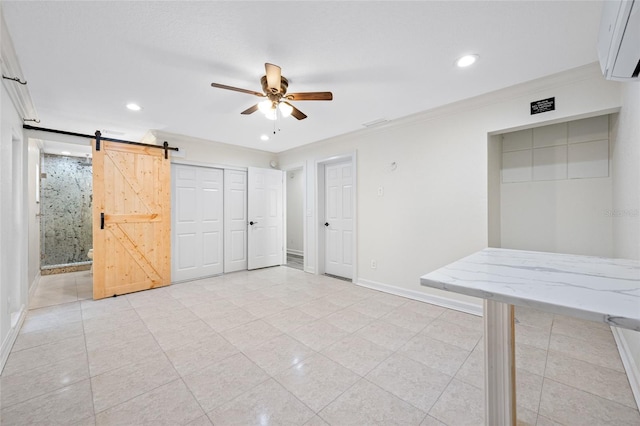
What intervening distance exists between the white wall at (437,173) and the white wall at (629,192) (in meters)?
0.32

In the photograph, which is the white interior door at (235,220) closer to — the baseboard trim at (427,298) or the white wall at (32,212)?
the baseboard trim at (427,298)

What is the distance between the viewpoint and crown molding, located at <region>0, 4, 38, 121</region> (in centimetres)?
184

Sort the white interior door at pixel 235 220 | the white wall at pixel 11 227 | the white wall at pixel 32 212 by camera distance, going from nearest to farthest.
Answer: the white wall at pixel 11 227 < the white wall at pixel 32 212 < the white interior door at pixel 235 220

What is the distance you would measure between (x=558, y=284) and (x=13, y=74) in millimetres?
4082

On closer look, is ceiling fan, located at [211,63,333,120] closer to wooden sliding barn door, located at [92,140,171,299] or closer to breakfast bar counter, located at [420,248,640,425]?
breakfast bar counter, located at [420,248,640,425]

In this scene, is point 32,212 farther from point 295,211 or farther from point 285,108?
point 295,211

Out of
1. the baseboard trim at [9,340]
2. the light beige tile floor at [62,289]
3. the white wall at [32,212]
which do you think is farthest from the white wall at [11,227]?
the white wall at [32,212]

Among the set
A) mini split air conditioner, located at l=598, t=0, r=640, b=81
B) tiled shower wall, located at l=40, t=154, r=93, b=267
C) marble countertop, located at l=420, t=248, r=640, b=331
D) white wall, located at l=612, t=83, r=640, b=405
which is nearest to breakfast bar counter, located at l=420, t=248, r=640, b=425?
marble countertop, located at l=420, t=248, r=640, b=331

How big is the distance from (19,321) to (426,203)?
15.4 ft

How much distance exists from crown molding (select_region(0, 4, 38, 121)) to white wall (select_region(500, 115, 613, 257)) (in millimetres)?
4862

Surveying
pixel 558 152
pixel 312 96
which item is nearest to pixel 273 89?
pixel 312 96

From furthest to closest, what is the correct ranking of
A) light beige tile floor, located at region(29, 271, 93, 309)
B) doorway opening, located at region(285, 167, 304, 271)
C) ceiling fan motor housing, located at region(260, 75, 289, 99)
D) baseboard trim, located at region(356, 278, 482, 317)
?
doorway opening, located at region(285, 167, 304, 271)
light beige tile floor, located at region(29, 271, 93, 309)
baseboard trim, located at region(356, 278, 482, 317)
ceiling fan motor housing, located at region(260, 75, 289, 99)

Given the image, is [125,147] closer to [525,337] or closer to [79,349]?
[79,349]

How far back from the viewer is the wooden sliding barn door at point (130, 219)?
137 inches
